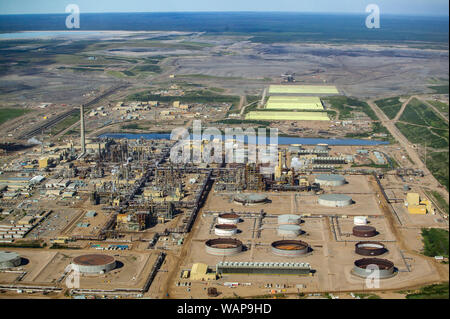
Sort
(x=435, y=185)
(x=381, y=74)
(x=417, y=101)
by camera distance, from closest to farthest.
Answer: (x=435, y=185), (x=417, y=101), (x=381, y=74)

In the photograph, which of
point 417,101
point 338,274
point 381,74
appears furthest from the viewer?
point 381,74

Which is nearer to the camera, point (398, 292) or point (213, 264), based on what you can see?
point (398, 292)

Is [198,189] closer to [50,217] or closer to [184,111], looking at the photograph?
[50,217]

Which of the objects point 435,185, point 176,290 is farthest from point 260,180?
point 176,290

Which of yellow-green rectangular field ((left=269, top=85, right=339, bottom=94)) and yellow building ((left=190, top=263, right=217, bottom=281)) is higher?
yellow-green rectangular field ((left=269, top=85, right=339, bottom=94))

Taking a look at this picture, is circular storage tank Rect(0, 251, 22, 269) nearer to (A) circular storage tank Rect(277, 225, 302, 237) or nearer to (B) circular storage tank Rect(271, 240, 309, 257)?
(B) circular storage tank Rect(271, 240, 309, 257)

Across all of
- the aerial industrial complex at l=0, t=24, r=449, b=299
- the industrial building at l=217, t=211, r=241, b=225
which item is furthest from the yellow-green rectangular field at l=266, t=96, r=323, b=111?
the industrial building at l=217, t=211, r=241, b=225

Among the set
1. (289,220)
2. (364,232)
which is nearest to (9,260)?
(289,220)
